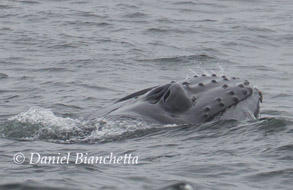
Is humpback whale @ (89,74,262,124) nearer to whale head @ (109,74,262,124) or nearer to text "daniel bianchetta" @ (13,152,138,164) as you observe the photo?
whale head @ (109,74,262,124)

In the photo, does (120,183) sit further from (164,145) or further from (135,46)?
(135,46)

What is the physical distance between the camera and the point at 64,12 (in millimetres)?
27953

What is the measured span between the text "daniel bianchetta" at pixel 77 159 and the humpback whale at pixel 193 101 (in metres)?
1.03

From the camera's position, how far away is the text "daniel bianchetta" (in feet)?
31.9

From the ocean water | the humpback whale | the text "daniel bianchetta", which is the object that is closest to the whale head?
the humpback whale

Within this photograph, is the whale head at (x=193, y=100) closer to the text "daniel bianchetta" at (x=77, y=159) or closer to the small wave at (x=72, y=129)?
the small wave at (x=72, y=129)

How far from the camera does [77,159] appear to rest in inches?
387

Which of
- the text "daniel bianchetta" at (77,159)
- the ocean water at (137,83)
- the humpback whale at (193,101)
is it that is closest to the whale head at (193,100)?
the humpback whale at (193,101)

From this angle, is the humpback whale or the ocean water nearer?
the ocean water

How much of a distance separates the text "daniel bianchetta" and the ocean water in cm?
11

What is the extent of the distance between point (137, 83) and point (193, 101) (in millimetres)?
7148

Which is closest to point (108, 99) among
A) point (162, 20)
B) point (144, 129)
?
point (144, 129)

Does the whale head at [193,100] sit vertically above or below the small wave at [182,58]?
above

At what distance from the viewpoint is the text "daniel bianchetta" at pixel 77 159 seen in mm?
9711
